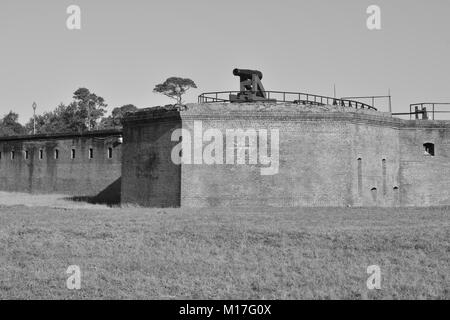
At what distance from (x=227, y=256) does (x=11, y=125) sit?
96015mm

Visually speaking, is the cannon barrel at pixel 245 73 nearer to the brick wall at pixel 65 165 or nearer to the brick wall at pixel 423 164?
the brick wall at pixel 423 164

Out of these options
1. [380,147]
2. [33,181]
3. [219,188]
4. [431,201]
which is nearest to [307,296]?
[219,188]

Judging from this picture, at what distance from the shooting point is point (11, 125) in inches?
3871

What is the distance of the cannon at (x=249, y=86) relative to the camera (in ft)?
75.8

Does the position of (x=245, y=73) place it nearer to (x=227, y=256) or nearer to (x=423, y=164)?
(x=423, y=164)

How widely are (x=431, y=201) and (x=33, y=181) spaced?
27273 mm

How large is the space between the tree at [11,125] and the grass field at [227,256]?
7856cm

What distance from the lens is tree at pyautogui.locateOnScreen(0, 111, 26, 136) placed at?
293 feet

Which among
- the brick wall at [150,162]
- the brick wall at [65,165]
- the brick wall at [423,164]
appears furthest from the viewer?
the brick wall at [65,165]

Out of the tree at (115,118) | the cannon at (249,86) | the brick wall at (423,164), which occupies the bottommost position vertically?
the brick wall at (423,164)

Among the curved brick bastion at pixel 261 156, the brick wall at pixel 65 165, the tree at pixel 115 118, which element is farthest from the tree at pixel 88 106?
the curved brick bastion at pixel 261 156

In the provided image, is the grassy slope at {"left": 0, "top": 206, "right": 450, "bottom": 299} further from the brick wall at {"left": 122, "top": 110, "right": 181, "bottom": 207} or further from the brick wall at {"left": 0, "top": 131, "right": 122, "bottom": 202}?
the brick wall at {"left": 0, "top": 131, "right": 122, "bottom": 202}

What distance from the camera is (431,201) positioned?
24688 millimetres

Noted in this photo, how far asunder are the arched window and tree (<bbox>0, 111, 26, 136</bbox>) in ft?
247
